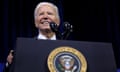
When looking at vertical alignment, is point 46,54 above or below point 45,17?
below

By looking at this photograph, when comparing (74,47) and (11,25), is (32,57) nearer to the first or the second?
(74,47)

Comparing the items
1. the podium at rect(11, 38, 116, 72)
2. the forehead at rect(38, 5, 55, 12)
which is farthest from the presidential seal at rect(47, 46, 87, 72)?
the forehead at rect(38, 5, 55, 12)

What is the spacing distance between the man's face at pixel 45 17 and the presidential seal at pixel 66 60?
0.38 metres

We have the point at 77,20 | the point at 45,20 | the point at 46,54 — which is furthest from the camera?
the point at 77,20

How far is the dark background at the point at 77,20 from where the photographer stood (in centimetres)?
255

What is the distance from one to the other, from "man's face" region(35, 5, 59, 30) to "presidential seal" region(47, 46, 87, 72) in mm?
379

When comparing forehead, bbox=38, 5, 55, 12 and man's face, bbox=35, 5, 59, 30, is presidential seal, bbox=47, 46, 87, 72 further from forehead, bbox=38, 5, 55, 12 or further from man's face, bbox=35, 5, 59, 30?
forehead, bbox=38, 5, 55, 12

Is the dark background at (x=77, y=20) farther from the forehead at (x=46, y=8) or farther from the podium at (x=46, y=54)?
the podium at (x=46, y=54)

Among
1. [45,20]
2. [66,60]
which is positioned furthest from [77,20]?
[66,60]

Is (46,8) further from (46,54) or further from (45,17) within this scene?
(46,54)

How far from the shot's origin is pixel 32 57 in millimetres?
962

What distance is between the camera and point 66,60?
3.18 ft

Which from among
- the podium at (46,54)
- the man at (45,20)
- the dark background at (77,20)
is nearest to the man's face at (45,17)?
the man at (45,20)

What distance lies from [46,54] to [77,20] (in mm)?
1712
